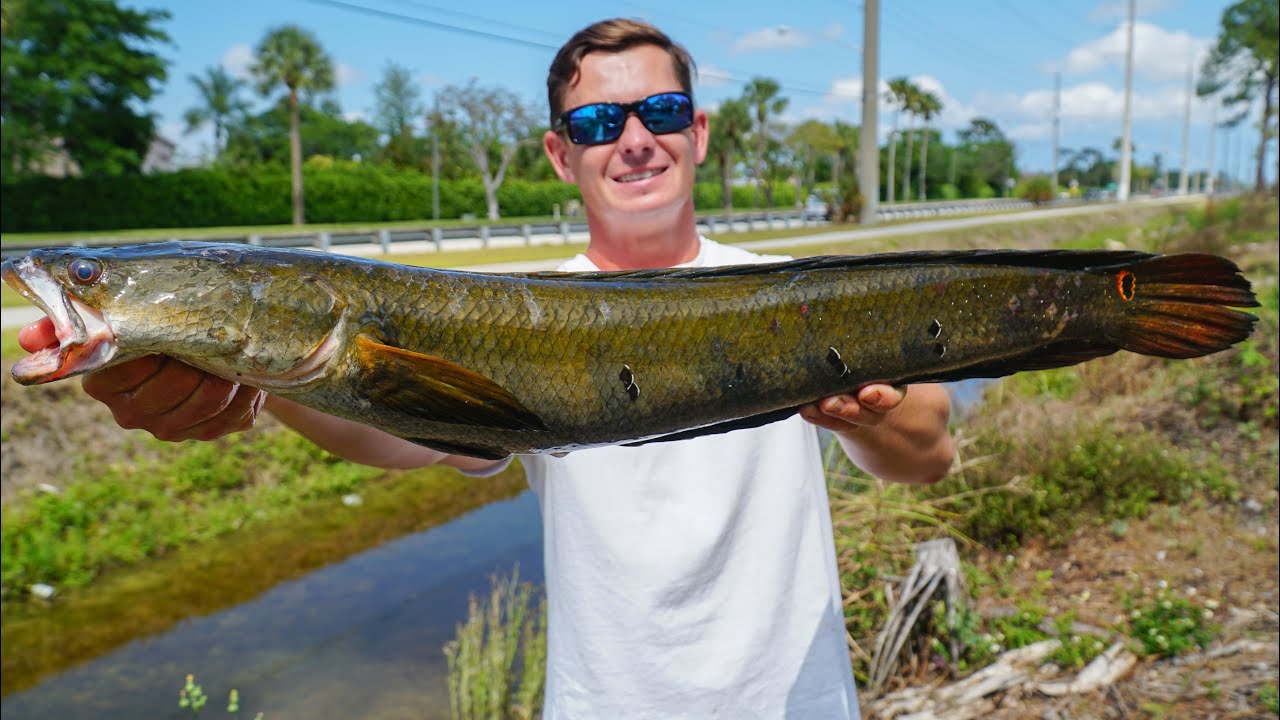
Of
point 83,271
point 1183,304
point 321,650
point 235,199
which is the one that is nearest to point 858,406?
point 1183,304

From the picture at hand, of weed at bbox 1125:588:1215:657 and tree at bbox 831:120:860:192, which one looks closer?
weed at bbox 1125:588:1215:657

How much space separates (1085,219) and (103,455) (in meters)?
35.7

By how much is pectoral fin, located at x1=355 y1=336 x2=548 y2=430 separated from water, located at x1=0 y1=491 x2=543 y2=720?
5.66 m

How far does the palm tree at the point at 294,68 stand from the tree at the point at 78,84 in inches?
207

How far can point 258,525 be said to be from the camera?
9.45m

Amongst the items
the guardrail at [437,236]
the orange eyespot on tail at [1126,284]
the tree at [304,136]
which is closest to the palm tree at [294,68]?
the guardrail at [437,236]

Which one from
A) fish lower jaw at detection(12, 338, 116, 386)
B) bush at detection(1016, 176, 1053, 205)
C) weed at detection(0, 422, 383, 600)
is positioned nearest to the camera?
fish lower jaw at detection(12, 338, 116, 386)

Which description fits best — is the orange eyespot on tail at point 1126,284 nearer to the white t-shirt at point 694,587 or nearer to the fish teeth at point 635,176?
the white t-shirt at point 694,587

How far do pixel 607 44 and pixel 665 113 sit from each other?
284 mm

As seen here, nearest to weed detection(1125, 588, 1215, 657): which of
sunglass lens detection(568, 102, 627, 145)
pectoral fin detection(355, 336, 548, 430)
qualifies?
sunglass lens detection(568, 102, 627, 145)

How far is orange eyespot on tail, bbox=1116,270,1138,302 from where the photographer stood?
214 centimetres

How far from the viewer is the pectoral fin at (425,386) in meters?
1.68

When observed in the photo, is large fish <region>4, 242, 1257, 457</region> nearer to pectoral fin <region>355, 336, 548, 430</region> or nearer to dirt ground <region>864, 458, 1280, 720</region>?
pectoral fin <region>355, 336, 548, 430</region>

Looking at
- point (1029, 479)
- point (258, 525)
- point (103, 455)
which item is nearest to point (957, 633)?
point (1029, 479)
